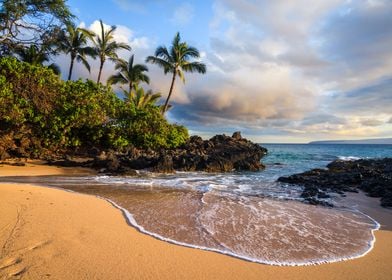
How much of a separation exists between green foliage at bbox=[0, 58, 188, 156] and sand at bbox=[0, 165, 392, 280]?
12793mm

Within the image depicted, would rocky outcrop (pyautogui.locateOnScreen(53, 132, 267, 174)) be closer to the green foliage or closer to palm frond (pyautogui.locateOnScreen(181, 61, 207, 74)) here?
the green foliage

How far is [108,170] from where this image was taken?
59.1ft

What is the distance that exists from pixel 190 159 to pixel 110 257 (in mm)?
18354

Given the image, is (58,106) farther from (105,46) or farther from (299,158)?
(299,158)

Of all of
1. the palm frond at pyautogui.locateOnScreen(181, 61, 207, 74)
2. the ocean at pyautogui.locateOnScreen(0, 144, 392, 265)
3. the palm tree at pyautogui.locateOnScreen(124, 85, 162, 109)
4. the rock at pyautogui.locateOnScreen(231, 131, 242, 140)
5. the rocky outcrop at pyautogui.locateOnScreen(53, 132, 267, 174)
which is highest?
the palm frond at pyautogui.locateOnScreen(181, 61, 207, 74)

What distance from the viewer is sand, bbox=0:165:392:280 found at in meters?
4.08

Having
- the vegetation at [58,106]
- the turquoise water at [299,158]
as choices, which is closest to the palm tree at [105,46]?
the vegetation at [58,106]

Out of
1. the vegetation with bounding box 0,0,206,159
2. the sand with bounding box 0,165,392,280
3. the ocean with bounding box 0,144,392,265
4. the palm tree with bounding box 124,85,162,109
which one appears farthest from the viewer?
the palm tree with bounding box 124,85,162,109

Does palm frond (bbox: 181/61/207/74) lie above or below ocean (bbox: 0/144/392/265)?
above

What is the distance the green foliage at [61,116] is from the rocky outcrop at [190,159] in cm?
177

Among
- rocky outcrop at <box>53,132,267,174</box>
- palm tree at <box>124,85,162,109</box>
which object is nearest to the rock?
rocky outcrop at <box>53,132,267,174</box>

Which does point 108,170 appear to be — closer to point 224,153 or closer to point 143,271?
point 224,153

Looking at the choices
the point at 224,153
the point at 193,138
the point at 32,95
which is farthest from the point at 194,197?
the point at 193,138

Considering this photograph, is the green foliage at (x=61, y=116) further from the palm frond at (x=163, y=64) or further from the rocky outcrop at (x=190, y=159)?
the palm frond at (x=163, y=64)
